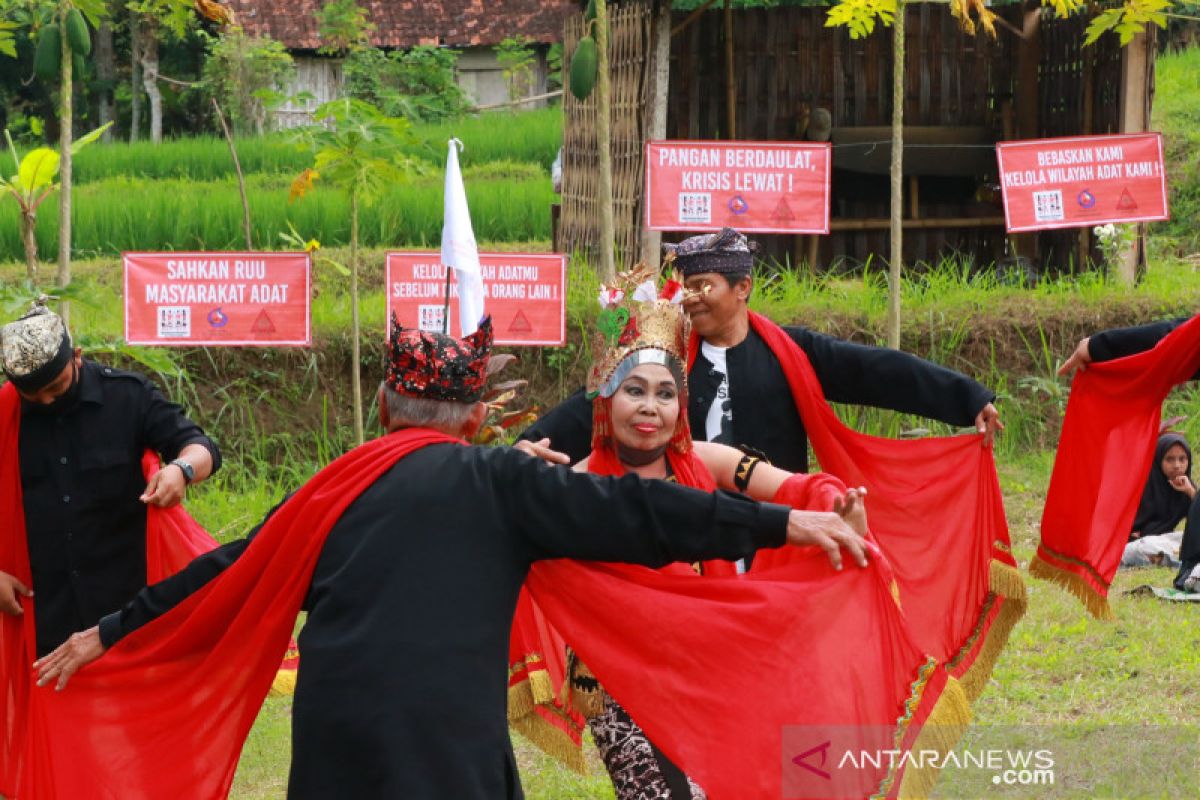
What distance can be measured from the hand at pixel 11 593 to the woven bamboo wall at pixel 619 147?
6.06m

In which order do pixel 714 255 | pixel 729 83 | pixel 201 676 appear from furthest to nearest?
pixel 729 83
pixel 714 255
pixel 201 676

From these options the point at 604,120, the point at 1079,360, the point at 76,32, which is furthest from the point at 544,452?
the point at 604,120

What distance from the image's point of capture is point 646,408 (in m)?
4.37

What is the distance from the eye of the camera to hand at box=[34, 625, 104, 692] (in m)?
4.11

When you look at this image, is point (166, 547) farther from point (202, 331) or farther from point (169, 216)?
point (169, 216)

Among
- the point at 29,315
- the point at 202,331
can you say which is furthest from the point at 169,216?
the point at 29,315

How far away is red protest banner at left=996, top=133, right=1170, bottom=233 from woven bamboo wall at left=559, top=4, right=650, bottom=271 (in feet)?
7.34

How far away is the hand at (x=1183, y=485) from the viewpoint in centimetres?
884

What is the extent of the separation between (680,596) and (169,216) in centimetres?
1001

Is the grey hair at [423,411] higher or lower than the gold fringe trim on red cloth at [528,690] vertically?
higher

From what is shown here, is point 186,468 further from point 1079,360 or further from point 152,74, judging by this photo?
A: point 152,74

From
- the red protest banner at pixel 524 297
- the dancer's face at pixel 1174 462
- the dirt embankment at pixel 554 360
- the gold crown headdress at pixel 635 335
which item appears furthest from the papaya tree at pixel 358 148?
the dancer's face at pixel 1174 462

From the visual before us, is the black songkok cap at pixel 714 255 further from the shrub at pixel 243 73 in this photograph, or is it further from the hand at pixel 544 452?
the shrub at pixel 243 73

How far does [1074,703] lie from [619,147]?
5632 millimetres
